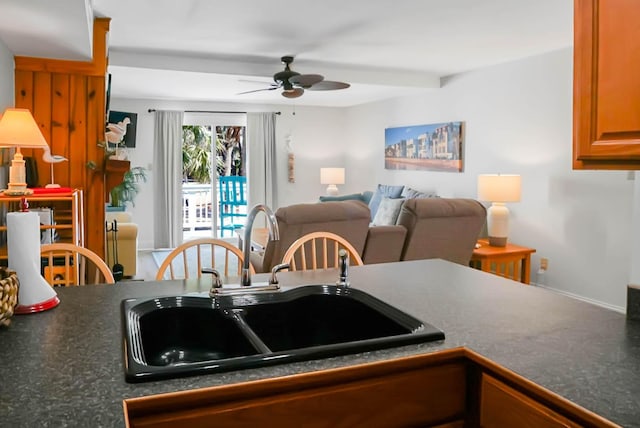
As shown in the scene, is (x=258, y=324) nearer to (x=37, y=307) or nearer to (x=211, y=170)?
(x=37, y=307)

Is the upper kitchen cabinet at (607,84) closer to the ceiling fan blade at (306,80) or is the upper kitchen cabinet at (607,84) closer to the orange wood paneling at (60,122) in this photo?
the ceiling fan blade at (306,80)

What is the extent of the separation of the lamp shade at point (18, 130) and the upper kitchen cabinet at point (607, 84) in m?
2.91

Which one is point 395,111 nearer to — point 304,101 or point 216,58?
point 304,101

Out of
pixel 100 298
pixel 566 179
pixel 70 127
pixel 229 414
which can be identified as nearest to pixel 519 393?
pixel 229 414

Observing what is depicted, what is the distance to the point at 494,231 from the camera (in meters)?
5.20

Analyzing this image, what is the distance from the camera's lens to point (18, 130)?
10.0 ft

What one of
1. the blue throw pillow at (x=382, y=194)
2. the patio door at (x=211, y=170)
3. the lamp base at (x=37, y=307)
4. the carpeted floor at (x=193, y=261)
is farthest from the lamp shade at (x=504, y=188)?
the patio door at (x=211, y=170)

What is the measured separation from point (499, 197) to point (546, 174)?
0.58 metres

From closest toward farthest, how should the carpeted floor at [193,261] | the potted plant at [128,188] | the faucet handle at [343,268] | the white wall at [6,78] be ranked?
the faucet handle at [343,268], the white wall at [6,78], the carpeted floor at [193,261], the potted plant at [128,188]

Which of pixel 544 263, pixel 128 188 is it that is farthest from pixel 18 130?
pixel 128 188

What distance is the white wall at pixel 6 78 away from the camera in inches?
140

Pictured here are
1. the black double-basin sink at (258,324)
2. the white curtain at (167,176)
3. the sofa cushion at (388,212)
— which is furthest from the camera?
the white curtain at (167,176)

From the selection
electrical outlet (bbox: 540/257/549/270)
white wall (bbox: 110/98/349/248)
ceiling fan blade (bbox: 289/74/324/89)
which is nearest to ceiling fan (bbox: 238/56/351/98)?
ceiling fan blade (bbox: 289/74/324/89)

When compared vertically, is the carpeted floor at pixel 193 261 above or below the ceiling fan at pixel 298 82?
below
